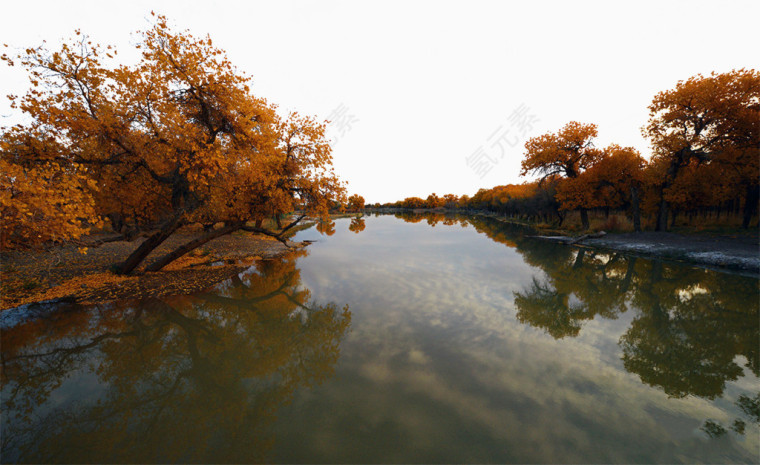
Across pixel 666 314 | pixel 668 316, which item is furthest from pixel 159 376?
pixel 666 314

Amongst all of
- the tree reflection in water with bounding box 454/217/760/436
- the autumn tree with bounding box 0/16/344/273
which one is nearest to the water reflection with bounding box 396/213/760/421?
the tree reflection in water with bounding box 454/217/760/436

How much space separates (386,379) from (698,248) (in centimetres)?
3094

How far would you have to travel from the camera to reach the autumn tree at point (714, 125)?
23.7 metres

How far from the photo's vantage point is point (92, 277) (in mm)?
13297

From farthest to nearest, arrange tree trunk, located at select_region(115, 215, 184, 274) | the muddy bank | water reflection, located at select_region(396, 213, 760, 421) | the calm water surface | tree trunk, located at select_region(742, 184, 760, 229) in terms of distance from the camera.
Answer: tree trunk, located at select_region(742, 184, 760, 229) < the muddy bank < tree trunk, located at select_region(115, 215, 184, 274) < water reflection, located at select_region(396, 213, 760, 421) < the calm water surface

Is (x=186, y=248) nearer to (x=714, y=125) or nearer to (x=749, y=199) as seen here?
(x=714, y=125)

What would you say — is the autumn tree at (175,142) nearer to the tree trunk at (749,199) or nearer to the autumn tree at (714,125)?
the autumn tree at (714,125)

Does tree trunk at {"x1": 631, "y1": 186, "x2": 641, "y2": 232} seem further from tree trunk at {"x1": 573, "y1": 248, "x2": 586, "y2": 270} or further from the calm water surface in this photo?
the calm water surface

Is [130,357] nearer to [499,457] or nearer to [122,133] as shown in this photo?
[499,457]

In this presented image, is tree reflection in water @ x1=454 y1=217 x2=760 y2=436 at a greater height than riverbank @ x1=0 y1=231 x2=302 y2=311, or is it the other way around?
riverbank @ x1=0 y1=231 x2=302 y2=311

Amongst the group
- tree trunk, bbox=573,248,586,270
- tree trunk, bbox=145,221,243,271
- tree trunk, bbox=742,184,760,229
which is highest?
tree trunk, bbox=742,184,760,229

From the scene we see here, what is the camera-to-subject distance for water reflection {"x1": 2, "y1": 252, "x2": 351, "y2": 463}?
439cm

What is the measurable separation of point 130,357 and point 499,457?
30.6 feet

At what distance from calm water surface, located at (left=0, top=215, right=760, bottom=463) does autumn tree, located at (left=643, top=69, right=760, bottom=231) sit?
23586mm
